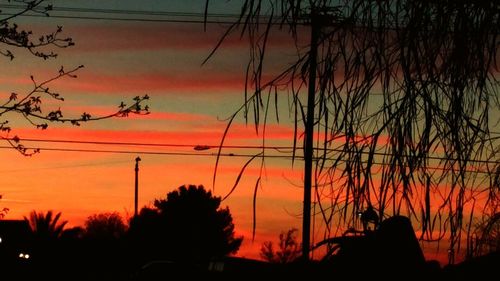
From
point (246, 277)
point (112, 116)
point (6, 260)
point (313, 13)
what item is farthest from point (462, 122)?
point (6, 260)

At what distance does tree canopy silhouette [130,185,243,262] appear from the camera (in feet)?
292

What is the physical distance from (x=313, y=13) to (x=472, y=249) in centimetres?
123

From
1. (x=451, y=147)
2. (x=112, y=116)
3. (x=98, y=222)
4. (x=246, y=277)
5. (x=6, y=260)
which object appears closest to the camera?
(x=451, y=147)

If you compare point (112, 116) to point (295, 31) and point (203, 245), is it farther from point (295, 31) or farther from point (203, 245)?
point (203, 245)

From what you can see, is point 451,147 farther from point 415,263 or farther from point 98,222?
point 98,222

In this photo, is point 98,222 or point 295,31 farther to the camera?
point 98,222

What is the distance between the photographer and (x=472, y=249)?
4281mm

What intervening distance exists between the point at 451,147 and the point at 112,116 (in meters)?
4.60

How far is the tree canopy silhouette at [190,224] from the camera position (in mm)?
88875

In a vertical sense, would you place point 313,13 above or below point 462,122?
above

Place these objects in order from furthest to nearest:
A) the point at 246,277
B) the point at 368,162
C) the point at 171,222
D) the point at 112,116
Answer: the point at 171,222
the point at 112,116
the point at 246,277
the point at 368,162

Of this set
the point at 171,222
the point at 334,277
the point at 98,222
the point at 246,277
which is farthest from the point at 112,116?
the point at 98,222

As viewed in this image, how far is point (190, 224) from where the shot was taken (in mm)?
97250

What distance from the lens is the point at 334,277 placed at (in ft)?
13.9
